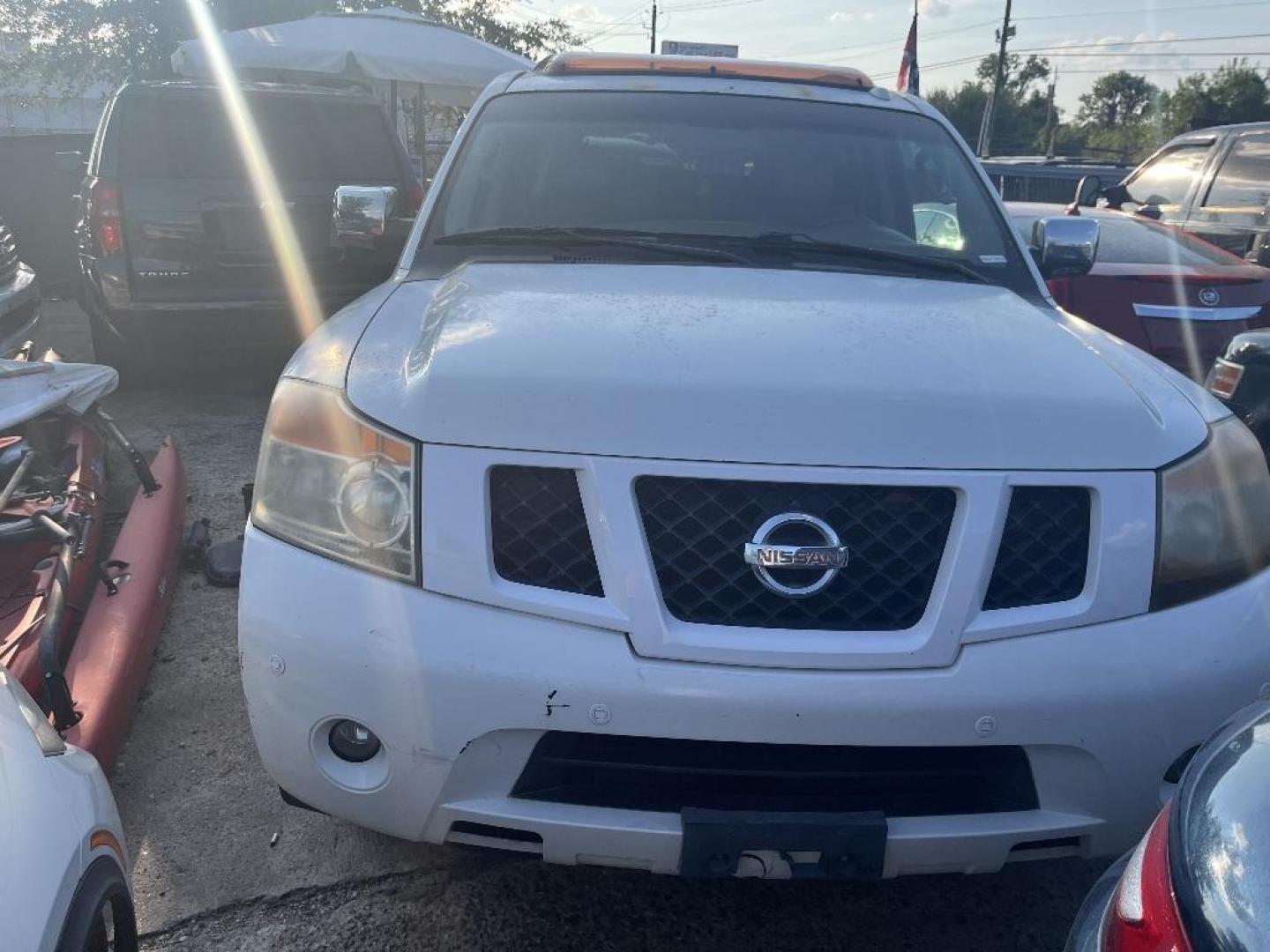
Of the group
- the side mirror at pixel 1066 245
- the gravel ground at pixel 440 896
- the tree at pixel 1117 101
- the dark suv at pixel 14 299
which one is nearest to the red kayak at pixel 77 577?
the gravel ground at pixel 440 896

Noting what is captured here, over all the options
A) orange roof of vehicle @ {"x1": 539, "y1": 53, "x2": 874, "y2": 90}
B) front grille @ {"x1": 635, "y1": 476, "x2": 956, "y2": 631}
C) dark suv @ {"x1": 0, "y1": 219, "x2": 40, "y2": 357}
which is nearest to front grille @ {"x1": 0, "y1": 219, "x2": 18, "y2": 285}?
dark suv @ {"x1": 0, "y1": 219, "x2": 40, "y2": 357}

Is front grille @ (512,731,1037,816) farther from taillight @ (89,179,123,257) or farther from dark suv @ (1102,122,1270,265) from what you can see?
dark suv @ (1102,122,1270,265)

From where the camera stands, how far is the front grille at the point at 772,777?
196cm

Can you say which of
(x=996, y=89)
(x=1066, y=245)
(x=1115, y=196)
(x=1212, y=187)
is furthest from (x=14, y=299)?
(x=996, y=89)

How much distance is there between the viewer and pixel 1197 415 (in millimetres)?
2301

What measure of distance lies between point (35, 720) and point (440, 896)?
0.98 meters

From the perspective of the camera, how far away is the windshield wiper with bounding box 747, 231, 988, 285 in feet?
9.93

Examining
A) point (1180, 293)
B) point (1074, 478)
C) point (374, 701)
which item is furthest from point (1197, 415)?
point (1180, 293)

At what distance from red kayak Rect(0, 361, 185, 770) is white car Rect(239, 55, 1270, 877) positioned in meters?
1.07

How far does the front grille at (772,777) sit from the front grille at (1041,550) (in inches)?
11.1

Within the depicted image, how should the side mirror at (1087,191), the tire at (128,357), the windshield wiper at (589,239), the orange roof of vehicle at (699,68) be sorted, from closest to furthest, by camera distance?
the windshield wiper at (589,239) → the orange roof of vehicle at (699,68) → the tire at (128,357) → the side mirror at (1087,191)

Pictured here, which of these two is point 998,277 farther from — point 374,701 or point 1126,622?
point 374,701

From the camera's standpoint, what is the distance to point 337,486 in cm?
206

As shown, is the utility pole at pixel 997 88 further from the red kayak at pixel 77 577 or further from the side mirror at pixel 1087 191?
the red kayak at pixel 77 577
